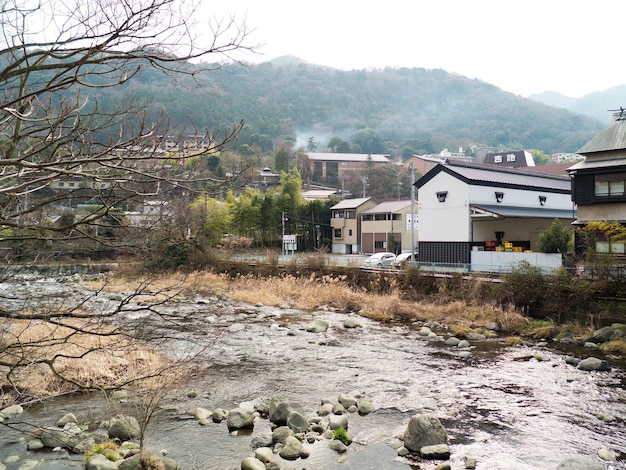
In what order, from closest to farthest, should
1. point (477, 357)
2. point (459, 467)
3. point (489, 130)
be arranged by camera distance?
point (459, 467) < point (477, 357) < point (489, 130)

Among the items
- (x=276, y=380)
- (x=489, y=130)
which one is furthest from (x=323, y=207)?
(x=489, y=130)

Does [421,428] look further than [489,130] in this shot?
No

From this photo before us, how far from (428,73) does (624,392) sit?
593 ft

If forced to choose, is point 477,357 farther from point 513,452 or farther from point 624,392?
point 513,452

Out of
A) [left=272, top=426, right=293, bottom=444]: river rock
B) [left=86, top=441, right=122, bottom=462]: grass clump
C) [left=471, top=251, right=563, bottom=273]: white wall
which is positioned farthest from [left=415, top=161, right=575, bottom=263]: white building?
[left=86, top=441, right=122, bottom=462]: grass clump

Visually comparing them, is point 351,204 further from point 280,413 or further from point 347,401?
point 280,413

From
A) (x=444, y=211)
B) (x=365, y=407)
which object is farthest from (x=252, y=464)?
(x=444, y=211)

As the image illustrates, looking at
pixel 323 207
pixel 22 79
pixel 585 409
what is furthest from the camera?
pixel 323 207

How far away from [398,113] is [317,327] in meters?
141

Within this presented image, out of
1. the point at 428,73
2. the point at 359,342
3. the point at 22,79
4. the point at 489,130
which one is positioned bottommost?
the point at 359,342

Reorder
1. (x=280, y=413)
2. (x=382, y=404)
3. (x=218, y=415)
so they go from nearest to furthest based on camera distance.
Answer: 1. (x=280, y=413)
2. (x=218, y=415)
3. (x=382, y=404)

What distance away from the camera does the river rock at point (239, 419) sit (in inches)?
245

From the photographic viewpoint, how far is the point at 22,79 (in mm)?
2662

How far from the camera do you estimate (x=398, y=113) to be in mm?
145500
